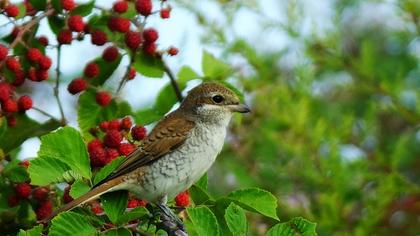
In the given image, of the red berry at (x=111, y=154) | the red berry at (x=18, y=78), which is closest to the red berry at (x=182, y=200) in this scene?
the red berry at (x=111, y=154)

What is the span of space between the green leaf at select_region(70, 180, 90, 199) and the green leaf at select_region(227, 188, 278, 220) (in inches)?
16.3

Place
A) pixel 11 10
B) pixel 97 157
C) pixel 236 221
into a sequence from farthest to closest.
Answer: pixel 11 10 < pixel 97 157 < pixel 236 221

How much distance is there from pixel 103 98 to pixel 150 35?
0.94 feet

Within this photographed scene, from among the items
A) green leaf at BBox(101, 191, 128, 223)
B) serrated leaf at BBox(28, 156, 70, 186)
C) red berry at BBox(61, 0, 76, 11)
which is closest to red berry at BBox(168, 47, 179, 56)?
red berry at BBox(61, 0, 76, 11)

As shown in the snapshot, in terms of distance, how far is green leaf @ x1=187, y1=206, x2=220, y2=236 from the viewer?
8.23 feet

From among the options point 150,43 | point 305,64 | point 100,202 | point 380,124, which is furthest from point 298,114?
point 100,202

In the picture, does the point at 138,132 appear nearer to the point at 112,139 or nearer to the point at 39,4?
the point at 112,139

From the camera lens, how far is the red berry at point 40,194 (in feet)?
10.2

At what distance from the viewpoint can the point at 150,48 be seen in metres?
3.45

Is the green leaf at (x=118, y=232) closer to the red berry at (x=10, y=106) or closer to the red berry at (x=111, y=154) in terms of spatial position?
the red berry at (x=111, y=154)

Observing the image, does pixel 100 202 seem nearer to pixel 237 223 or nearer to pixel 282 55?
pixel 237 223

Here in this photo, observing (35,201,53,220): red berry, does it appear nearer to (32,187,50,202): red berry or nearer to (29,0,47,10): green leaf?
(32,187,50,202): red berry

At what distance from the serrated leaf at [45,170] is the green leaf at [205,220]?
44 cm

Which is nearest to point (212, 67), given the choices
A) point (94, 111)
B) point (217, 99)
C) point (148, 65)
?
point (217, 99)
